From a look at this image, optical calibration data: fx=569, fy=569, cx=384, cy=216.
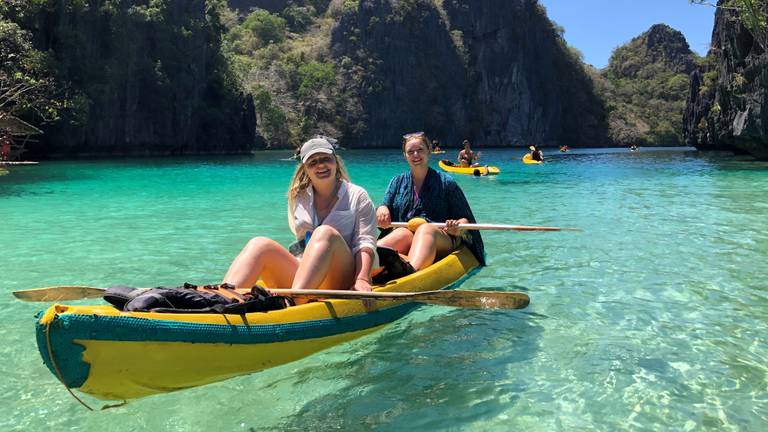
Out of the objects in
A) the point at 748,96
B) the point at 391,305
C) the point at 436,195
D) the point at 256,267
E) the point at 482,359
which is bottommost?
the point at 482,359

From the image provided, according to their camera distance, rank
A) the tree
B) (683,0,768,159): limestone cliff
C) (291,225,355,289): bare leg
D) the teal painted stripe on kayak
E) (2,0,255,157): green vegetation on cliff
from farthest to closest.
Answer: (2,0,255,157): green vegetation on cliff, the tree, (683,0,768,159): limestone cliff, (291,225,355,289): bare leg, the teal painted stripe on kayak

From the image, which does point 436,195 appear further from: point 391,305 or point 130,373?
point 130,373

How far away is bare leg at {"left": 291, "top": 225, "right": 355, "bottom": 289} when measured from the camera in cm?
369

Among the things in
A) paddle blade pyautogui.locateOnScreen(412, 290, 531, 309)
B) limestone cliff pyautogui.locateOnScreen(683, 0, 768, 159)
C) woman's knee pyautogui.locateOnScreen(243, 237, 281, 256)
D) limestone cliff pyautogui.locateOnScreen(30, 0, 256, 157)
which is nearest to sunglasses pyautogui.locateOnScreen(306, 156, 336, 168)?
woman's knee pyautogui.locateOnScreen(243, 237, 281, 256)

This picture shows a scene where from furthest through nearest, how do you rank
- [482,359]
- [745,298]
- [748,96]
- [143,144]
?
[143,144]
[748,96]
[745,298]
[482,359]

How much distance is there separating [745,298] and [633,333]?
168 centimetres

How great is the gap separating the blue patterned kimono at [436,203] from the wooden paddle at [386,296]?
1.97 m

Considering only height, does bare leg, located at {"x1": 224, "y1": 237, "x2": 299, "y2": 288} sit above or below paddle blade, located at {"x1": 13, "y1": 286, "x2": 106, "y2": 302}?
above

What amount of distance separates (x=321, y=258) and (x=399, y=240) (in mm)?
1761

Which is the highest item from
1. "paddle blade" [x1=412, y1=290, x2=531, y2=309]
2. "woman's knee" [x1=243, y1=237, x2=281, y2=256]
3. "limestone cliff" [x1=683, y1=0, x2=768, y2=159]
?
"limestone cliff" [x1=683, y1=0, x2=768, y2=159]

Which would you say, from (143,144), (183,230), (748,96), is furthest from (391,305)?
(143,144)

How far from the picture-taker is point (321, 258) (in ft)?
12.2

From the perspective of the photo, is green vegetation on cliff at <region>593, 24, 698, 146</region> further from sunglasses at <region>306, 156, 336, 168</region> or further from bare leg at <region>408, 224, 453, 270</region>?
sunglasses at <region>306, 156, 336, 168</region>

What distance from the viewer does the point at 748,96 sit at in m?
30.5
